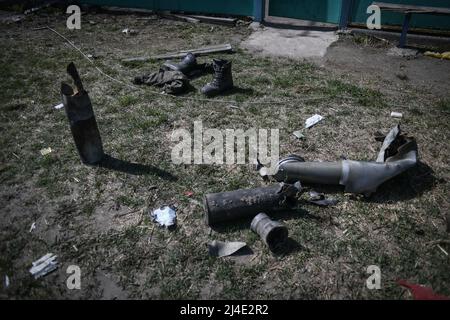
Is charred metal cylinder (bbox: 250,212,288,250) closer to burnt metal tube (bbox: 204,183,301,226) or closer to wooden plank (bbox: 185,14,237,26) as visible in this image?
burnt metal tube (bbox: 204,183,301,226)

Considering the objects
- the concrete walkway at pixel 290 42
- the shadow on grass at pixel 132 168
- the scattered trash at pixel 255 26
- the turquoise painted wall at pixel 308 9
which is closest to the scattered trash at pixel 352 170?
the shadow on grass at pixel 132 168

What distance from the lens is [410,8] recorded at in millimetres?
7094

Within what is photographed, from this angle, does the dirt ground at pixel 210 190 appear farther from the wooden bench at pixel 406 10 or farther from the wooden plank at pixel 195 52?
the wooden bench at pixel 406 10

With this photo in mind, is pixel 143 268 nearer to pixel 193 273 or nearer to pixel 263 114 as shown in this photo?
pixel 193 273

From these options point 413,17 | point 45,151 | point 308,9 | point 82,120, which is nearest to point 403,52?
point 413,17

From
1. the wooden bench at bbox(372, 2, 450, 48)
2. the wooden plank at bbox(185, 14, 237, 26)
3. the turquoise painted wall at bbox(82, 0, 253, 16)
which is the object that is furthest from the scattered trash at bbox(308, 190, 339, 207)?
the turquoise painted wall at bbox(82, 0, 253, 16)

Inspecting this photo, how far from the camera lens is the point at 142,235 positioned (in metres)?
3.19

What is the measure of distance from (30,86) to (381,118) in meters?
5.72

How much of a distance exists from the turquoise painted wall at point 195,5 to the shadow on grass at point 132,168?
6.43 meters

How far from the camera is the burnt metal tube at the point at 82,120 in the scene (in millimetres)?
3541

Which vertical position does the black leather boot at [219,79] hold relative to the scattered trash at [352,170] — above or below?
above

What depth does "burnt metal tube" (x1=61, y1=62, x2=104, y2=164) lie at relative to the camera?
354 cm

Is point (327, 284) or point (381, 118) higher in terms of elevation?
point (381, 118)
